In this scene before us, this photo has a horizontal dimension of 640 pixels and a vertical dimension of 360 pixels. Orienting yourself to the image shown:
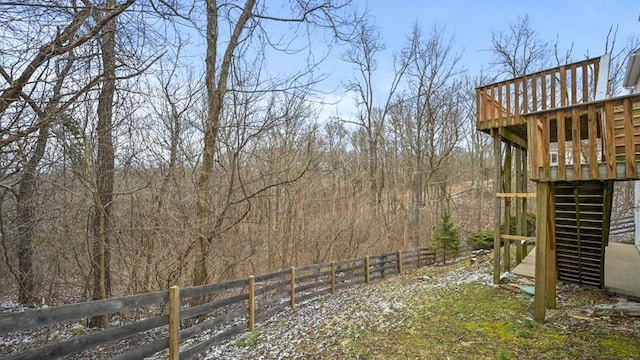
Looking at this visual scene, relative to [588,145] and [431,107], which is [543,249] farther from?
[431,107]

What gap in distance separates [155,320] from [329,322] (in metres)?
2.84

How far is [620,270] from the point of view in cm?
740

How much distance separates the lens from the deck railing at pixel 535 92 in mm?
5871

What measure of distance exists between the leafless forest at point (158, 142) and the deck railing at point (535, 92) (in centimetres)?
310

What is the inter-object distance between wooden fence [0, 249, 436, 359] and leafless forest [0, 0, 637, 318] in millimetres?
742

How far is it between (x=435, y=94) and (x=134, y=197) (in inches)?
613

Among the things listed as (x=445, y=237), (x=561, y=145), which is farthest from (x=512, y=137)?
(x=445, y=237)

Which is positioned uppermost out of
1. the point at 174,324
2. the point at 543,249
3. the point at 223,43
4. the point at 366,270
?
the point at 223,43

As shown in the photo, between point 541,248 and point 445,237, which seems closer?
point 541,248

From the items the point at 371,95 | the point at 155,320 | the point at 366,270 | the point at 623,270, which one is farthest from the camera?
the point at 371,95

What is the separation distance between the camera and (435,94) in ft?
59.5

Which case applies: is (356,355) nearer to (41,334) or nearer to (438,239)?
(41,334)

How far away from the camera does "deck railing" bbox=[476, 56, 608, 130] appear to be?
587cm

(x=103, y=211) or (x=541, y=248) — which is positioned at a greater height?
(x=103, y=211)
